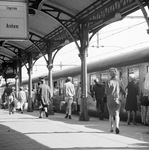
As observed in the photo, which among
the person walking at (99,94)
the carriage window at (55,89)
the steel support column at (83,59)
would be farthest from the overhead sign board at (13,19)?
the carriage window at (55,89)

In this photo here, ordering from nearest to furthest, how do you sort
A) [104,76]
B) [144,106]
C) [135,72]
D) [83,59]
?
1. [144,106]
2. [135,72]
3. [83,59]
4. [104,76]

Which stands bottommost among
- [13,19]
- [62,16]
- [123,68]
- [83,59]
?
[123,68]

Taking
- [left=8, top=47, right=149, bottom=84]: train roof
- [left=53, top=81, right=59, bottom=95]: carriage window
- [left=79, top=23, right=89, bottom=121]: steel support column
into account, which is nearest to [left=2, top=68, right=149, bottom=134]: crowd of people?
[left=79, top=23, right=89, bottom=121]: steel support column

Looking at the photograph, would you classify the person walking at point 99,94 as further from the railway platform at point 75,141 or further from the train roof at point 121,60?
the railway platform at point 75,141

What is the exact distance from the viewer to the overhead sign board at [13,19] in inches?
371

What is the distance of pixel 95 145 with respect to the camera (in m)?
7.86

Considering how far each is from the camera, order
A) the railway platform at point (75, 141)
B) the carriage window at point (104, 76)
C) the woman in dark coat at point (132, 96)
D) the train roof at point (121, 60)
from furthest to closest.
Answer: the carriage window at point (104, 76), the train roof at point (121, 60), the woman in dark coat at point (132, 96), the railway platform at point (75, 141)

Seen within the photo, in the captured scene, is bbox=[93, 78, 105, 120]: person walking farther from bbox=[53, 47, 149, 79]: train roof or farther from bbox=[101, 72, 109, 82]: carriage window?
bbox=[53, 47, 149, 79]: train roof

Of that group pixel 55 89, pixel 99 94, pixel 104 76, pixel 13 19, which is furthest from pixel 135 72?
pixel 55 89

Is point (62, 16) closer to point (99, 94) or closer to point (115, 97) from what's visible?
point (99, 94)

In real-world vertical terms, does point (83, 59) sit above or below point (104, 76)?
above

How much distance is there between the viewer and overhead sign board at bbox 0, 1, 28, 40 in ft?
30.9

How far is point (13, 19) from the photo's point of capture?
9.46 meters

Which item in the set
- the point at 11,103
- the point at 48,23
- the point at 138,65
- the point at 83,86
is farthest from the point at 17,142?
the point at 11,103
